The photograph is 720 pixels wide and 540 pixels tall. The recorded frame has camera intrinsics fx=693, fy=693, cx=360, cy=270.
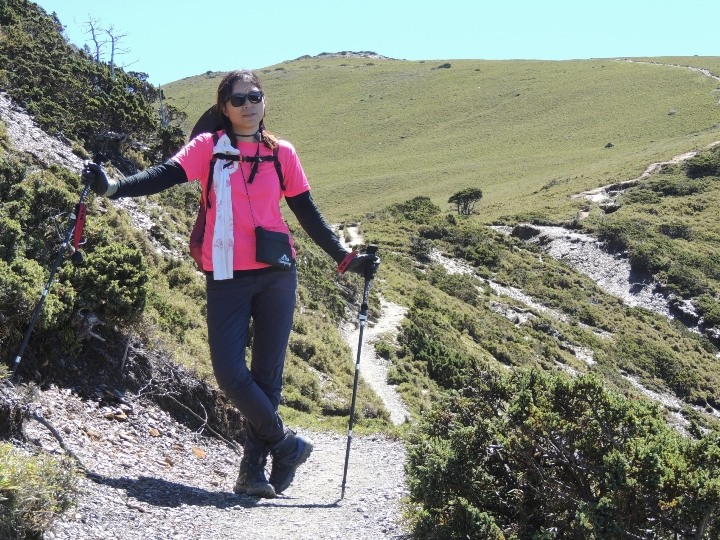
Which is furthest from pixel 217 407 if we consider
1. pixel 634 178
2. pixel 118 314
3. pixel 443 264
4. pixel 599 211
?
pixel 634 178

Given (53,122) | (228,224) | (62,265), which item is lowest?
(62,265)

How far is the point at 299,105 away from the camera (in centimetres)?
11394

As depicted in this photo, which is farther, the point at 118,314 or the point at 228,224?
the point at 118,314

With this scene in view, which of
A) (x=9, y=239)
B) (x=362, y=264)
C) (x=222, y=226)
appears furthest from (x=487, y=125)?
(x=222, y=226)

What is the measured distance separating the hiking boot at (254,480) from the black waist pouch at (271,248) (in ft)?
4.68

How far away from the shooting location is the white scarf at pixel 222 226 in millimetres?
4219

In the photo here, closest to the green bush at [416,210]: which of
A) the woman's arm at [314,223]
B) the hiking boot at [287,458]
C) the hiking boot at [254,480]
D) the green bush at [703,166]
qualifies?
the green bush at [703,166]

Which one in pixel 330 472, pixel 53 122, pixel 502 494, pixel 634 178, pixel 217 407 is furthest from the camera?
pixel 634 178

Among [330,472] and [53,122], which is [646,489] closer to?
[330,472]

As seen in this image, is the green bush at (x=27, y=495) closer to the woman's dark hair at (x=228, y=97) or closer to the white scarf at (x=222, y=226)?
the white scarf at (x=222, y=226)

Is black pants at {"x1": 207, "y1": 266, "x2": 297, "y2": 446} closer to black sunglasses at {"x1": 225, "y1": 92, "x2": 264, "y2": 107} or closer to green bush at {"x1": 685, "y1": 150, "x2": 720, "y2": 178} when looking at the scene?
black sunglasses at {"x1": 225, "y1": 92, "x2": 264, "y2": 107}

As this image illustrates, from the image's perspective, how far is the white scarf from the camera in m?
4.22

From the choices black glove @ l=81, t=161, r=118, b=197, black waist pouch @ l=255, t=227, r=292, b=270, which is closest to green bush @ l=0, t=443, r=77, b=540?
black glove @ l=81, t=161, r=118, b=197

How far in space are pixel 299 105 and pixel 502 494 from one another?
372 feet
